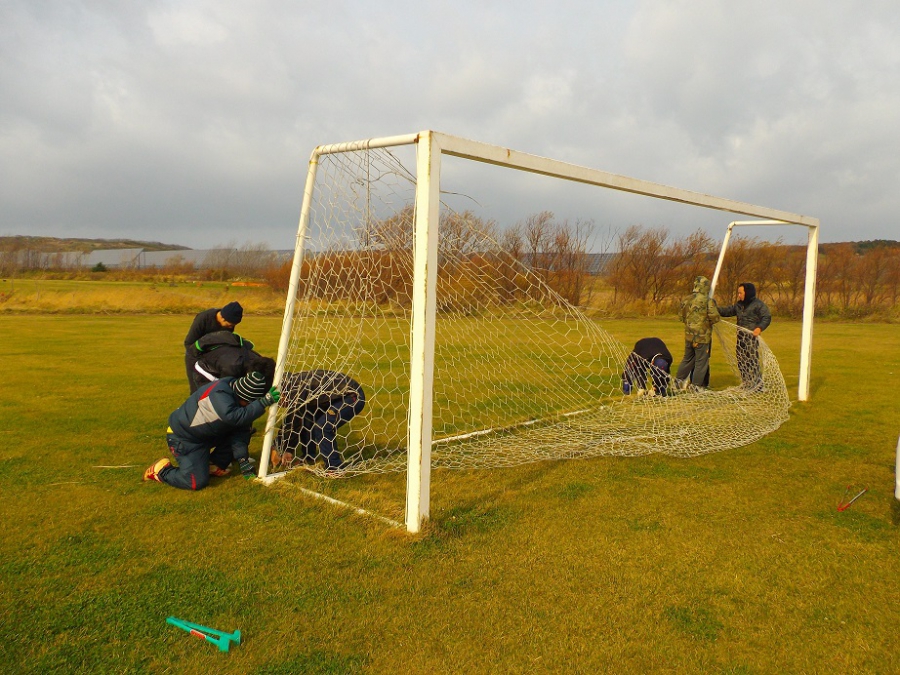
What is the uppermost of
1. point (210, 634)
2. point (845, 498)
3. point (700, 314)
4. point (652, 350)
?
point (700, 314)

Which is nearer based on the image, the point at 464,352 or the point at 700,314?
the point at 464,352

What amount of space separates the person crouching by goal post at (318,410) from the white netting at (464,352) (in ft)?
0.06

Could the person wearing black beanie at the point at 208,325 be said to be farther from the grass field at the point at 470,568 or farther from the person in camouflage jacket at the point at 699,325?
the person in camouflage jacket at the point at 699,325

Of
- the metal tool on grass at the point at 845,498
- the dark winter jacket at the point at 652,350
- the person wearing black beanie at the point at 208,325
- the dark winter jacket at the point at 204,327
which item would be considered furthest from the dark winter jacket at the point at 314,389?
the dark winter jacket at the point at 652,350

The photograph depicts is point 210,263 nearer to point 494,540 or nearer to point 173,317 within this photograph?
point 173,317

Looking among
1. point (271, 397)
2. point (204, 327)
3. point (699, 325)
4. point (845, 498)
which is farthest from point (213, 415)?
point (699, 325)

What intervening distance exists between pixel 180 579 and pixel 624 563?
248 cm

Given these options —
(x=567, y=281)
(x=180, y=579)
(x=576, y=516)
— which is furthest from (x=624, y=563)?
(x=567, y=281)

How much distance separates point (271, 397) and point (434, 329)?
1.56 metres

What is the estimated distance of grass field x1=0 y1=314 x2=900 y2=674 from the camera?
9.21 ft

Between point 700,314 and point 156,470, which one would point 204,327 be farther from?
point 700,314

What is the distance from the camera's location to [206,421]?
471 centimetres

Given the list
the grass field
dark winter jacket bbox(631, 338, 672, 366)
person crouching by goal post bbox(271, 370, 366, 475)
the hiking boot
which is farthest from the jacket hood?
the hiking boot

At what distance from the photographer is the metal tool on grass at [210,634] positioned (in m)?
2.78
